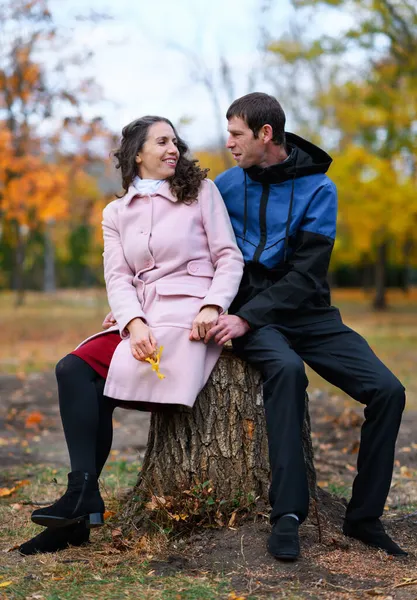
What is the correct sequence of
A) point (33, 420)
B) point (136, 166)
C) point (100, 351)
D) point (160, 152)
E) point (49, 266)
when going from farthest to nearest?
point (49, 266), point (33, 420), point (136, 166), point (160, 152), point (100, 351)

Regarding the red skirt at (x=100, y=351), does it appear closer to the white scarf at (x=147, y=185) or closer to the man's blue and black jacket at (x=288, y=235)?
the man's blue and black jacket at (x=288, y=235)

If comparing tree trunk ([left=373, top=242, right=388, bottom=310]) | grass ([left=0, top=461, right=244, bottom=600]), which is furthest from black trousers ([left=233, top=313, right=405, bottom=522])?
tree trunk ([left=373, top=242, right=388, bottom=310])

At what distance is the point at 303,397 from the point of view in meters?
3.40

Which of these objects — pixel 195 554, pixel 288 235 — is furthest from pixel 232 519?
pixel 288 235

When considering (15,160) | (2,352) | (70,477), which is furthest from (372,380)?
(15,160)

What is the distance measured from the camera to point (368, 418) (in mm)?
3531

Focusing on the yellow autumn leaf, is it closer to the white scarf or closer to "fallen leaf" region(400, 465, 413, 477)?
the white scarf

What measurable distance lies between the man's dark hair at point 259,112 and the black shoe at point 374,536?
185 cm

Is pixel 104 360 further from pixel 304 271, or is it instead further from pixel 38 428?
pixel 38 428

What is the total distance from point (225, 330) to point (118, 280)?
1.99 feet

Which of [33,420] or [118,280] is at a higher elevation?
[118,280]

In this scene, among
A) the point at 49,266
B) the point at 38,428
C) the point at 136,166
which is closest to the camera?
the point at 136,166

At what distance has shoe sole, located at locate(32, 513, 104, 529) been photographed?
3303 mm

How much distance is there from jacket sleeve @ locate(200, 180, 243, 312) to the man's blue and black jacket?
4.1 inches
